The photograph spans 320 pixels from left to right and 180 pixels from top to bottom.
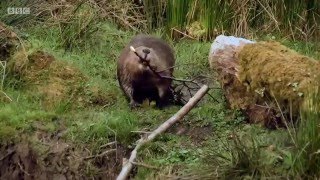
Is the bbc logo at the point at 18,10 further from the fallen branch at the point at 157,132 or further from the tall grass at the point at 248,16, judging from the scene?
the fallen branch at the point at 157,132

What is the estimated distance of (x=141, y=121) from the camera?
6535 mm

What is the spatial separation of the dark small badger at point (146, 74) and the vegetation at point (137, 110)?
0.17 metres

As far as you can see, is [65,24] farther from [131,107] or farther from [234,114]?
[234,114]

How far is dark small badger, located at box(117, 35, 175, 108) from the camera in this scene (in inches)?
273

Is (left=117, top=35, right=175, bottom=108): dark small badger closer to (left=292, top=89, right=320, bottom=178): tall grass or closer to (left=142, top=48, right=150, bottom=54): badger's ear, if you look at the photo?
(left=142, top=48, right=150, bottom=54): badger's ear

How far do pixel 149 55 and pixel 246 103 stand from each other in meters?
1.16

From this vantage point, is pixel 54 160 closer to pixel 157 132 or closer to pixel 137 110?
pixel 157 132

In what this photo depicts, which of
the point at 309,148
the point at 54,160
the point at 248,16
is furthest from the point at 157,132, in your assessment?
the point at 248,16

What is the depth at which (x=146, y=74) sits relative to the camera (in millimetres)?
6934

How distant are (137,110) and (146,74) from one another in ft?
1.15

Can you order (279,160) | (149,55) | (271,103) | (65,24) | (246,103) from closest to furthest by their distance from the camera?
1. (279,160)
2. (271,103)
3. (246,103)
4. (149,55)
5. (65,24)

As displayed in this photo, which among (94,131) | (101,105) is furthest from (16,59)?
(94,131)

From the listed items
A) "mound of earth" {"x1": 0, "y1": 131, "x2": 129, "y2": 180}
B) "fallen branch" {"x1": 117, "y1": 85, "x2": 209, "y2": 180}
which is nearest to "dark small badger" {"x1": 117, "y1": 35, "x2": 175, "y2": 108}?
"fallen branch" {"x1": 117, "y1": 85, "x2": 209, "y2": 180}

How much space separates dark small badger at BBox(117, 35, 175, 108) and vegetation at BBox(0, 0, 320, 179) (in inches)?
6.5
